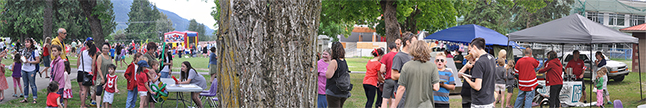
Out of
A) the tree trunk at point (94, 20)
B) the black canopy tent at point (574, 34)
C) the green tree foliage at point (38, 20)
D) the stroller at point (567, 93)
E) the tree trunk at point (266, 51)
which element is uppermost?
the green tree foliage at point (38, 20)

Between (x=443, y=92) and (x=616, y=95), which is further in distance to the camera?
(x=616, y=95)

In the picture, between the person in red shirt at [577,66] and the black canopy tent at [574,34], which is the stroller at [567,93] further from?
the person in red shirt at [577,66]

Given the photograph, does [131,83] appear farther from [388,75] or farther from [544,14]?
[544,14]

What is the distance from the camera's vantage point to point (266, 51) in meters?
2.31

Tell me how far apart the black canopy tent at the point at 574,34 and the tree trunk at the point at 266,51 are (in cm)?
679

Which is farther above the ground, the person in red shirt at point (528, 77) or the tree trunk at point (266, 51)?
the tree trunk at point (266, 51)

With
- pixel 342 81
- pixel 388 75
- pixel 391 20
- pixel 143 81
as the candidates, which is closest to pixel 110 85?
pixel 143 81

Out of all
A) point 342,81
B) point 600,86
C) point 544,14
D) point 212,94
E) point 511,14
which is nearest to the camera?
point 342,81

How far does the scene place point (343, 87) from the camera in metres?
5.98

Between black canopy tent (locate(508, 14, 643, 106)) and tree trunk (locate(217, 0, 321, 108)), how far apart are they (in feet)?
22.3

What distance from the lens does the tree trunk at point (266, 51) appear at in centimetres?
230

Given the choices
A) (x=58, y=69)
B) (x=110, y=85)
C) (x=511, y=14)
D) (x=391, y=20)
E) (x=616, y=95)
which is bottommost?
(x=616, y=95)

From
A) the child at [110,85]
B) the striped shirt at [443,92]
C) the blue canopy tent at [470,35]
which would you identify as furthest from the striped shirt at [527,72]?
the child at [110,85]

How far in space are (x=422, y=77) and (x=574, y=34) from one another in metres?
4.75
